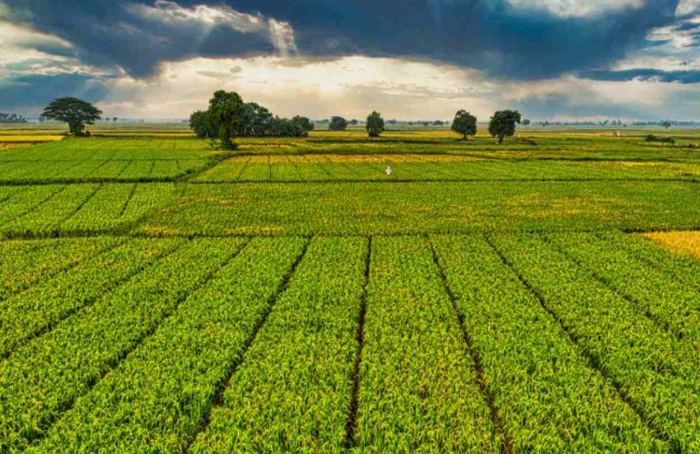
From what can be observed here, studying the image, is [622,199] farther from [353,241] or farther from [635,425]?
[635,425]

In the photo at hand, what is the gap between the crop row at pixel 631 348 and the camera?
9.26 m

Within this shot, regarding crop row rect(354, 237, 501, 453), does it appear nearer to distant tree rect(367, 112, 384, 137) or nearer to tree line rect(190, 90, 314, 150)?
tree line rect(190, 90, 314, 150)

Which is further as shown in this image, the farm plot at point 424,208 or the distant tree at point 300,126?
the distant tree at point 300,126

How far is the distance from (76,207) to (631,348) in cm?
3620

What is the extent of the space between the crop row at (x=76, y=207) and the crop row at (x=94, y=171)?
346cm

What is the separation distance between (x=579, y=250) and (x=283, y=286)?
16096 mm

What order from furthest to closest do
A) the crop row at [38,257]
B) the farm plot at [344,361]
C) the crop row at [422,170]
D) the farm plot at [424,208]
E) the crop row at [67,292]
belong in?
the crop row at [422,170]
the farm plot at [424,208]
the crop row at [38,257]
the crop row at [67,292]
the farm plot at [344,361]

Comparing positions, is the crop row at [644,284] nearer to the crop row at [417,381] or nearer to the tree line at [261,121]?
the crop row at [417,381]

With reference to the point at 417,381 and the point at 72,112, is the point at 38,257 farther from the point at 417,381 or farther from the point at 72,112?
the point at 72,112

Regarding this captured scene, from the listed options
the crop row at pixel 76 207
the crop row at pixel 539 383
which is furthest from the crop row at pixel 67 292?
the crop row at pixel 539 383

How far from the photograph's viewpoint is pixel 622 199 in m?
36.6

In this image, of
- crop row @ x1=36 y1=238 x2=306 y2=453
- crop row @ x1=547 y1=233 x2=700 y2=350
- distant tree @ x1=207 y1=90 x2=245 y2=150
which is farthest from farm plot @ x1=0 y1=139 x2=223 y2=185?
crop row @ x1=547 y1=233 x2=700 y2=350

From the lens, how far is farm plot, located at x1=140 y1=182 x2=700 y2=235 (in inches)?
1069

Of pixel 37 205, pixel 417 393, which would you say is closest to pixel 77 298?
pixel 417 393
